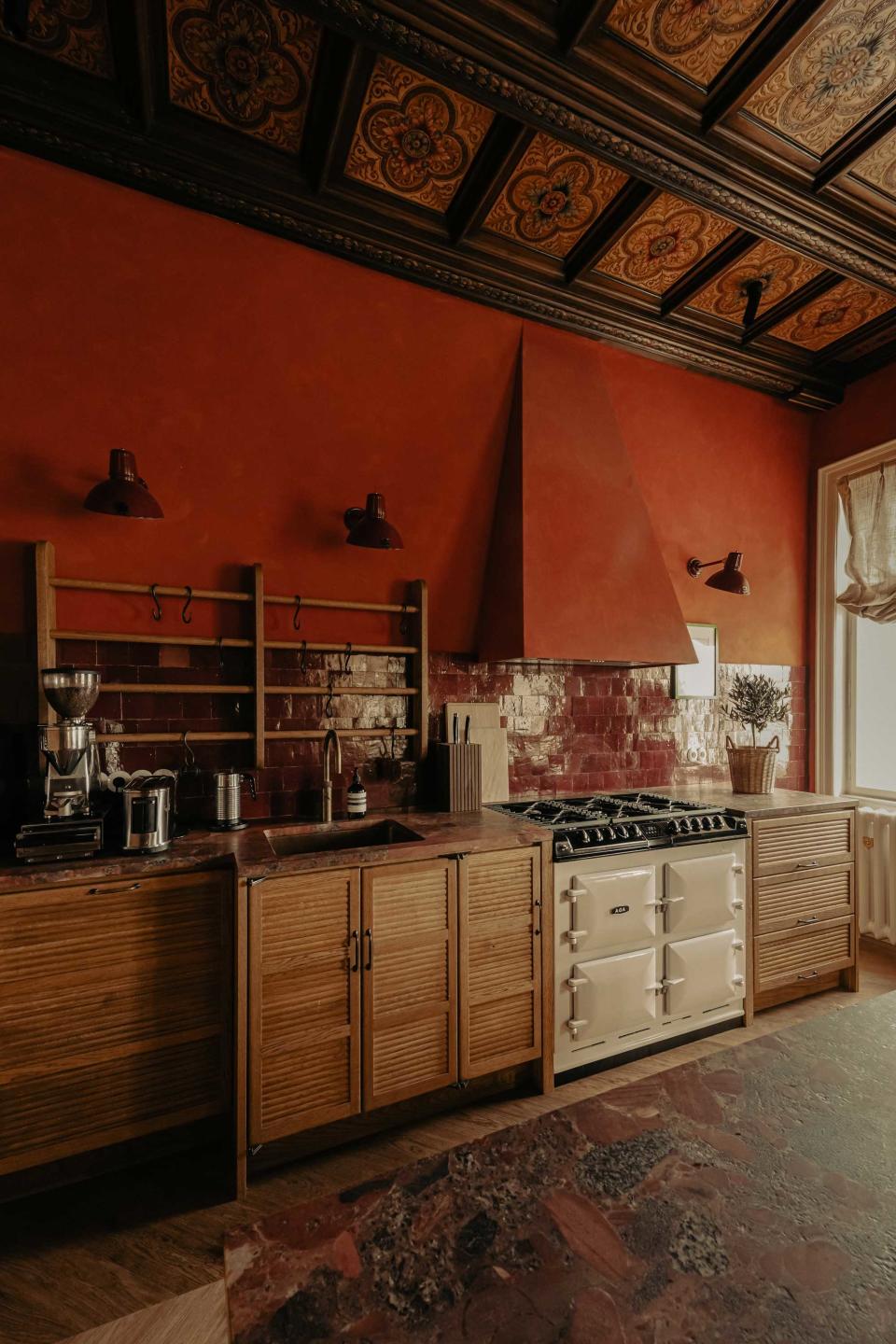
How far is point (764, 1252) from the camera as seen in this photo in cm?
60

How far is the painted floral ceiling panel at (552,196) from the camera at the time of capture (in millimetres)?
2500

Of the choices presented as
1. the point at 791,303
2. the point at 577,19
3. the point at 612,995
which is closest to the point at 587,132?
the point at 577,19

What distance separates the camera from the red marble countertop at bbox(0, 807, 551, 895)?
1.93m

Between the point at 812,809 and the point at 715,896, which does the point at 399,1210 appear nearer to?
the point at 715,896

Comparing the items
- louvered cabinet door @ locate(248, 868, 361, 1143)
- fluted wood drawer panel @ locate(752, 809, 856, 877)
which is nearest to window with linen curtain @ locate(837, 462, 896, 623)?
fluted wood drawer panel @ locate(752, 809, 856, 877)

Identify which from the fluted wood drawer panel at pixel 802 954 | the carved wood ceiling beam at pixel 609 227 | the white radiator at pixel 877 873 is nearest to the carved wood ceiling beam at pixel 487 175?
the carved wood ceiling beam at pixel 609 227

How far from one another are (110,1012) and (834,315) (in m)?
4.64

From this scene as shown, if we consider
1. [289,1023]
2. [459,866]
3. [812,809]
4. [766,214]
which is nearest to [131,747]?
[289,1023]

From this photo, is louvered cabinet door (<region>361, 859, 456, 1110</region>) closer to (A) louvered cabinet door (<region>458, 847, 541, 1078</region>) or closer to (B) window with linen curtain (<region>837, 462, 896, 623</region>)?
(A) louvered cabinet door (<region>458, 847, 541, 1078</region>)

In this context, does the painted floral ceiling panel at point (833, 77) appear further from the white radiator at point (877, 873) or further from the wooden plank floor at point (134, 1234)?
the white radiator at point (877, 873)

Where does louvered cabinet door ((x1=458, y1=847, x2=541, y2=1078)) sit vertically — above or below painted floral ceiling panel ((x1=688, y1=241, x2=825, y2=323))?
below

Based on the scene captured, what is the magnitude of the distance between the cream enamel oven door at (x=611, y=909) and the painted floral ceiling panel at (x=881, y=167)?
9.70 feet

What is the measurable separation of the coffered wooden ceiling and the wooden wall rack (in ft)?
4.67

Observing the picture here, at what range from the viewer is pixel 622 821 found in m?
2.77
